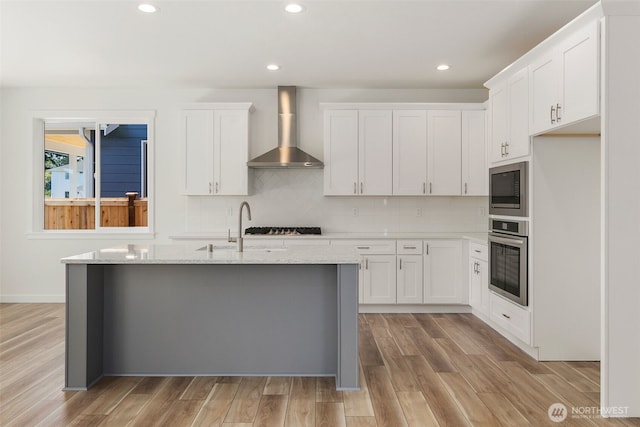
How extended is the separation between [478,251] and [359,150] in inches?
65.0

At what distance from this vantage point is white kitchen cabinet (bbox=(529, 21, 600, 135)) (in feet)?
8.57

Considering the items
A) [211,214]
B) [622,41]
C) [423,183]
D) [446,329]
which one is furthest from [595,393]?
[211,214]

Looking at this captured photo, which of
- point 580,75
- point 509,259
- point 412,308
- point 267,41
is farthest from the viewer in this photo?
point 412,308

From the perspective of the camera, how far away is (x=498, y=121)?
3.96 metres

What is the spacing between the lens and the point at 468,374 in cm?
311

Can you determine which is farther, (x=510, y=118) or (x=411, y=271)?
(x=411, y=271)

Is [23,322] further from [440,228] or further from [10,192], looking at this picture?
[440,228]

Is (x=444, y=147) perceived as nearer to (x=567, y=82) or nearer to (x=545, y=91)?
(x=545, y=91)

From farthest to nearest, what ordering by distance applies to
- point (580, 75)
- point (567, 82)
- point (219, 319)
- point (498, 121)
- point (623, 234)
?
point (498, 121) < point (219, 319) < point (567, 82) < point (580, 75) < point (623, 234)

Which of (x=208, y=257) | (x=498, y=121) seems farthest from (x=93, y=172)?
(x=498, y=121)

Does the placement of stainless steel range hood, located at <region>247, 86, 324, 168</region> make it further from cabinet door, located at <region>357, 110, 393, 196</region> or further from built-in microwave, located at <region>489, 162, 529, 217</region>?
built-in microwave, located at <region>489, 162, 529, 217</region>

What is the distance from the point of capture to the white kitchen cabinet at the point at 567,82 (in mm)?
2611

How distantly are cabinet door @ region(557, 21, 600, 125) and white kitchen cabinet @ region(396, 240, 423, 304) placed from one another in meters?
2.17

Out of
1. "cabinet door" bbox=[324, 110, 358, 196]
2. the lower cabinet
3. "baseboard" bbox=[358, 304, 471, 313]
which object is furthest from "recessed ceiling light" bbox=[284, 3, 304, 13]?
"baseboard" bbox=[358, 304, 471, 313]
